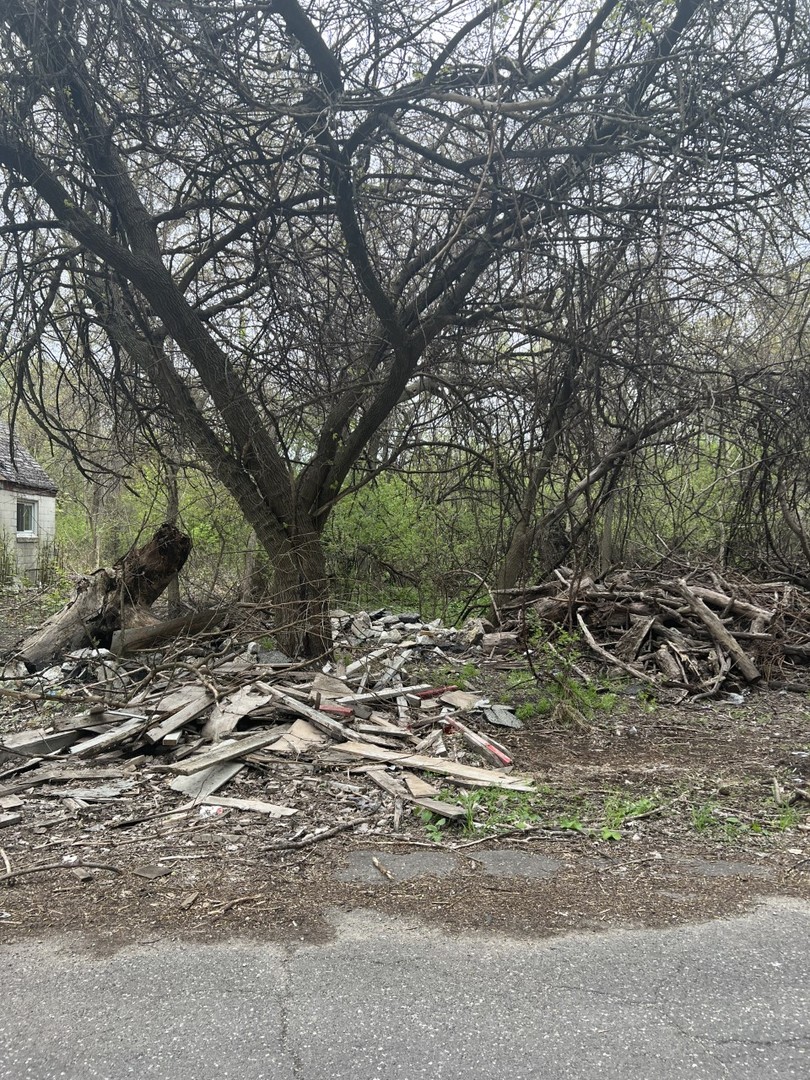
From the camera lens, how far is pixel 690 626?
29.8 ft

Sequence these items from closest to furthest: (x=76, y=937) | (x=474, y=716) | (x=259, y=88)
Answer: (x=76, y=937), (x=259, y=88), (x=474, y=716)

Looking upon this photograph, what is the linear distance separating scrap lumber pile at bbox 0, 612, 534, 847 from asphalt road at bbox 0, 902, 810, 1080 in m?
1.32

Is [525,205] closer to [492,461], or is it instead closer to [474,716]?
[492,461]

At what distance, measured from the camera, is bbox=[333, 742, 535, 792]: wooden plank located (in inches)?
202

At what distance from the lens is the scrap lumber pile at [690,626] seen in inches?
328

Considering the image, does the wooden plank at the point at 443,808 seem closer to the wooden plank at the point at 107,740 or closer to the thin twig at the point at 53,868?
the thin twig at the point at 53,868

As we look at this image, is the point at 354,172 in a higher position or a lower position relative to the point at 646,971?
higher

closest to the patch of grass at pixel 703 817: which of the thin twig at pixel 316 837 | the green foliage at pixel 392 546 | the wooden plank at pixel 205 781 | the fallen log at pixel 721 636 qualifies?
the thin twig at pixel 316 837

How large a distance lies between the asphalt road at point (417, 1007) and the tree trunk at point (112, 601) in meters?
7.06

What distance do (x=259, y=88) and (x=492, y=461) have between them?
4.05 m

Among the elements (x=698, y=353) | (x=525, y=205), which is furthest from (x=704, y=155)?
(x=698, y=353)

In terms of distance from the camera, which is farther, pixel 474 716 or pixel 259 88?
pixel 474 716

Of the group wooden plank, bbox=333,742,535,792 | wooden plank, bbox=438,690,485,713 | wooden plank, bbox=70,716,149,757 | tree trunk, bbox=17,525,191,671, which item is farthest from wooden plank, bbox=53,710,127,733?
tree trunk, bbox=17,525,191,671

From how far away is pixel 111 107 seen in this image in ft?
19.3
